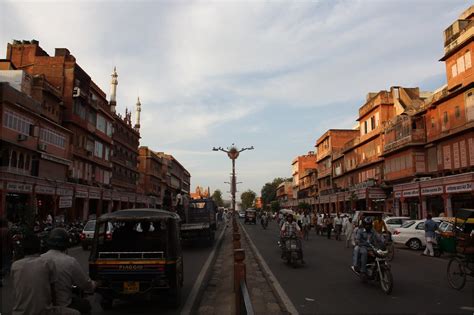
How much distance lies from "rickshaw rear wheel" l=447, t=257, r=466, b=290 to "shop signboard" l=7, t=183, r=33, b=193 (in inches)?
836

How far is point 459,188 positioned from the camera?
27.6 m

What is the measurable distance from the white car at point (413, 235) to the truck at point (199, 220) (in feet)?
32.5

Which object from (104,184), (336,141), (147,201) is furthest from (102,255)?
(336,141)

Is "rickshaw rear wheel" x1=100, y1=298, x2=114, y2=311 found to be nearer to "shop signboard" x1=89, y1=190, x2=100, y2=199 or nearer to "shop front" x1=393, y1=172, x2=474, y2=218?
A: "shop front" x1=393, y1=172, x2=474, y2=218

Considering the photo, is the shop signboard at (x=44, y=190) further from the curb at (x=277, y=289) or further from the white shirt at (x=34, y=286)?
the white shirt at (x=34, y=286)

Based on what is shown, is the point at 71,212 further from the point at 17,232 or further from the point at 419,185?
the point at 419,185

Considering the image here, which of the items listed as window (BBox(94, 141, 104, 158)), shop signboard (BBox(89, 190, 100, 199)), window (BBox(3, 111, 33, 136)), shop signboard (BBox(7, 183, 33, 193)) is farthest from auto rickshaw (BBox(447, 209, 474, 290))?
window (BBox(94, 141, 104, 158))

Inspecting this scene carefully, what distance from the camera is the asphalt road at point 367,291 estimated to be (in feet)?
25.6

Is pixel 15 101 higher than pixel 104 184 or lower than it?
higher

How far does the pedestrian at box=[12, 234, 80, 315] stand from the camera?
12.5 feet

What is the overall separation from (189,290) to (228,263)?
5375 millimetres

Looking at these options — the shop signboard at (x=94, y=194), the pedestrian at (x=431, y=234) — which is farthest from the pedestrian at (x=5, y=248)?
the shop signboard at (x=94, y=194)

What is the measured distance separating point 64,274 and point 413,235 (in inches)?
778

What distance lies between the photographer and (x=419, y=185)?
109 ft
